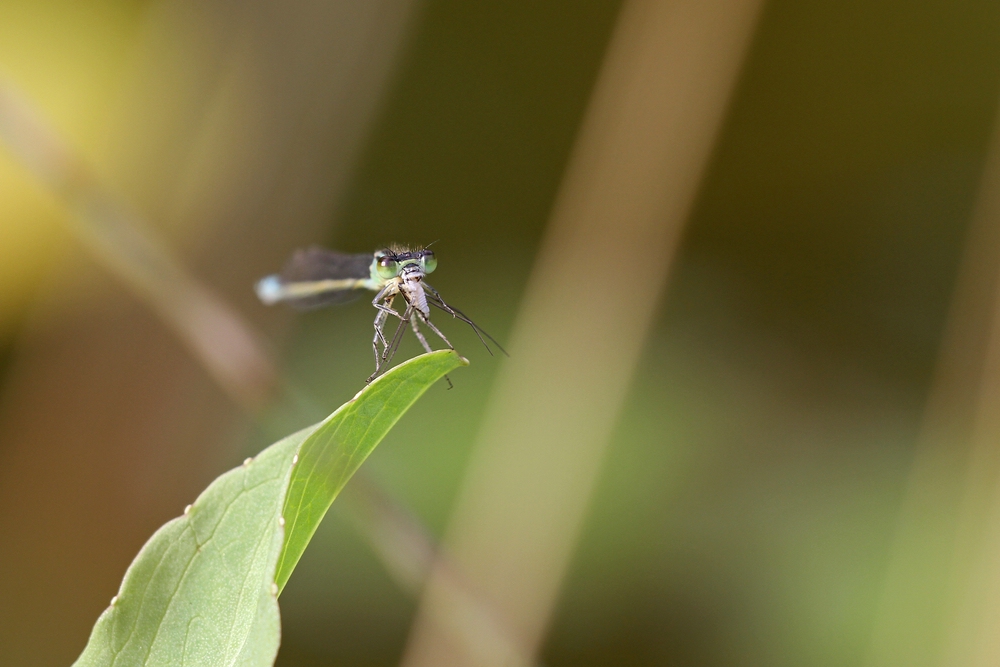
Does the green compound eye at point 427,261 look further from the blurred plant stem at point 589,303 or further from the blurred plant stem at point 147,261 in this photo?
the blurred plant stem at point 589,303

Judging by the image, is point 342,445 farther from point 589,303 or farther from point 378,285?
point 589,303

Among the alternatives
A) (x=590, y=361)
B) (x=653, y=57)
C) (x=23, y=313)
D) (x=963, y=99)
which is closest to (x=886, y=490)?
(x=590, y=361)

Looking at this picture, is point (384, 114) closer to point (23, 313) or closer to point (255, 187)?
point (255, 187)

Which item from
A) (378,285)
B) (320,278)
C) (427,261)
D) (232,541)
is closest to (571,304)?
(320,278)

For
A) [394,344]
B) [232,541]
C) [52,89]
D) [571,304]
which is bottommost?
[232,541]

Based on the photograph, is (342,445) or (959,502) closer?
(342,445)

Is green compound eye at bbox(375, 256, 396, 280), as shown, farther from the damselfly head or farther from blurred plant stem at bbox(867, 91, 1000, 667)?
blurred plant stem at bbox(867, 91, 1000, 667)
